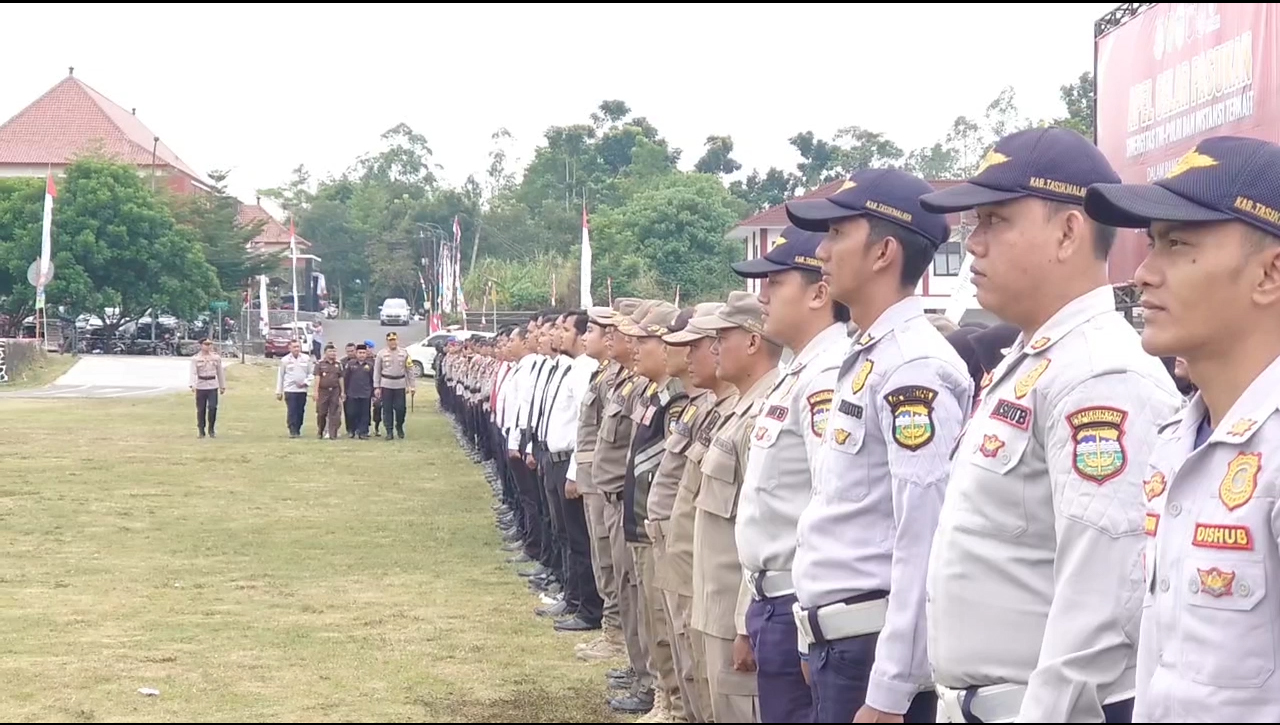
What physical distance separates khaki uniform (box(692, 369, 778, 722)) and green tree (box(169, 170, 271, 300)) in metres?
53.3

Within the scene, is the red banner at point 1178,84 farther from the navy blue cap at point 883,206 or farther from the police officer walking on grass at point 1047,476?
the police officer walking on grass at point 1047,476

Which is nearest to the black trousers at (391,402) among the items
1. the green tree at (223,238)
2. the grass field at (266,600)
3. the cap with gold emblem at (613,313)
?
the grass field at (266,600)

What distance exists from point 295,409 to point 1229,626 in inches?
862

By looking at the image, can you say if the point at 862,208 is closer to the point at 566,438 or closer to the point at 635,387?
the point at 635,387

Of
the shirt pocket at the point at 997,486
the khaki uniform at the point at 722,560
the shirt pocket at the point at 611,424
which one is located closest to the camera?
the shirt pocket at the point at 997,486

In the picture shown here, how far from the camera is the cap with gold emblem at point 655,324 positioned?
642 cm

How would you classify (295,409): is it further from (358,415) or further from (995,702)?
(995,702)

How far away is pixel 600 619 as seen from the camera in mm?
8477

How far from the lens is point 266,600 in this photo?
9.08 metres

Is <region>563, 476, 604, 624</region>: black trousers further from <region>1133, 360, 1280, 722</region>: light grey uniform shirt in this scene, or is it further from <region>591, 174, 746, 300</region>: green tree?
<region>591, 174, 746, 300</region>: green tree

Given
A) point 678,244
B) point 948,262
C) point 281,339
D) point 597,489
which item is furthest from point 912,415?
point 281,339

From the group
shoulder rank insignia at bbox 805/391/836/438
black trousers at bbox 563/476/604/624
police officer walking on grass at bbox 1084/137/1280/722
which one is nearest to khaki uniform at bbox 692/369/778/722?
shoulder rank insignia at bbox 805/391/836/438

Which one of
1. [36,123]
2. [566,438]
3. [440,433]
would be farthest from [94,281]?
[566,438]

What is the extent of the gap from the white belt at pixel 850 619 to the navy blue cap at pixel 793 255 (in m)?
1.13
